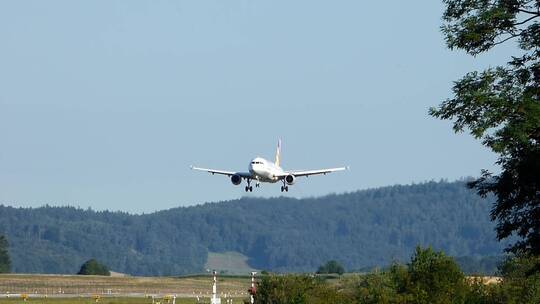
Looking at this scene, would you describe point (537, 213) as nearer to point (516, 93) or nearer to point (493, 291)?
point (516, 93)

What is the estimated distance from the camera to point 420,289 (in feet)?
249

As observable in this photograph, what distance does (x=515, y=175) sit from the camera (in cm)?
4719

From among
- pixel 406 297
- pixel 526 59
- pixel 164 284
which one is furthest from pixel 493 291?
pixel 164 284

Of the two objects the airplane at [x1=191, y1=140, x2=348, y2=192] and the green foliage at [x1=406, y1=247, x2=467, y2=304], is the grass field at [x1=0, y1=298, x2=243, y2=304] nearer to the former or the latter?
the airplane at [x1=191, y1=140, x2=348, y2=192]

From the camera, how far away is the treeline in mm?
75875

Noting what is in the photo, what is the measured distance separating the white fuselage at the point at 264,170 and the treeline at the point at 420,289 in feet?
131

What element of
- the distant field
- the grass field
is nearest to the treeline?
the grass field

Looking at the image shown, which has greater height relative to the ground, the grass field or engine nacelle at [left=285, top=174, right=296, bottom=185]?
engine nacelle at [left=285, top=174, right=296, bottom=185]

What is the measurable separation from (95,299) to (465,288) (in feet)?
219

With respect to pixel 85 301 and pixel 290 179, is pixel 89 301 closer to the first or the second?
pixel 85 301

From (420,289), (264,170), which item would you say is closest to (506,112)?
(420,289)

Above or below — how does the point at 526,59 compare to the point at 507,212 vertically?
above

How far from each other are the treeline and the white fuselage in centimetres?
3983

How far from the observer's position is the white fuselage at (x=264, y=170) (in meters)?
141
